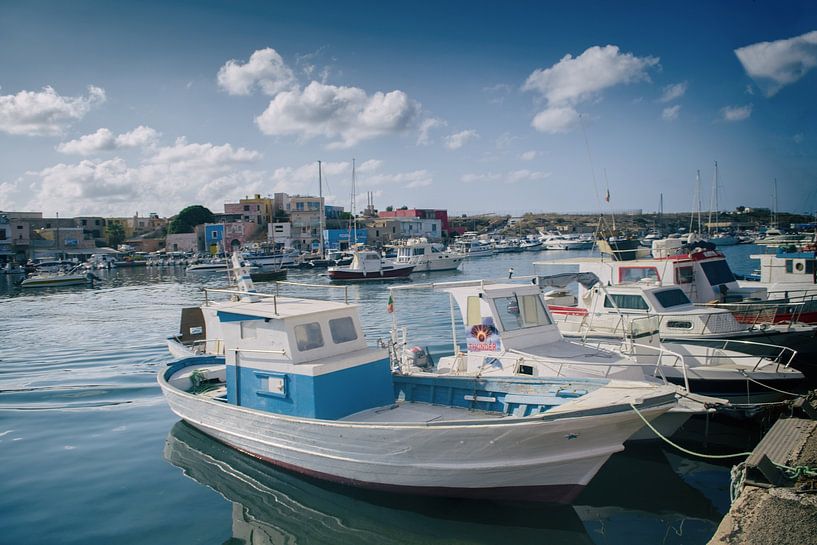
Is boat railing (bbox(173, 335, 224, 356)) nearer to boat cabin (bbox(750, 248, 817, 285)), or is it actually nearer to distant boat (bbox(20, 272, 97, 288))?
boat cabin (bbox(750, 248, 817, 285))

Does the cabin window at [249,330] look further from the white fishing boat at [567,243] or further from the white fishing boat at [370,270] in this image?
the white fishing boat at [567,243]

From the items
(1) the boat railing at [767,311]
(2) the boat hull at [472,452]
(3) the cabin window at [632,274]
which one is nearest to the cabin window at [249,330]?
(2) the boat hull at [472,452]

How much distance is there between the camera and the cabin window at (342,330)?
438 inches

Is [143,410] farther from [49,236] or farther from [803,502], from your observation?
[49,236]

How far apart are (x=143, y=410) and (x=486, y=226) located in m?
135

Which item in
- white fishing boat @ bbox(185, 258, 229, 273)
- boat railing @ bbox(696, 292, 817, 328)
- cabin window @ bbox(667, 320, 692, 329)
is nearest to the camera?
cabin window @ bbox(667, 320, 692, 329)

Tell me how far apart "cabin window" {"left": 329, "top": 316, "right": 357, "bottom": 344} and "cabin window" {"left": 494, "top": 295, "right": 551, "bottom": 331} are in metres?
3.50

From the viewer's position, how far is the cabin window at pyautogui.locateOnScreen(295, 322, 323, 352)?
10.6 meters

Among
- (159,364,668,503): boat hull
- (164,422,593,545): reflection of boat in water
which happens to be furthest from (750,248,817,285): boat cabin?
(164,422,593,545): reflection of boat in water

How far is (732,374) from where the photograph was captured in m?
12.5

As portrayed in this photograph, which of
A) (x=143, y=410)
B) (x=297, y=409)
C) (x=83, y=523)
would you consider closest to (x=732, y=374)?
(x=297, y=409)

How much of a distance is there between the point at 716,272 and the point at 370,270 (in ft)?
130

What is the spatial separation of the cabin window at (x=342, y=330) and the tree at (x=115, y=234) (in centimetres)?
10643

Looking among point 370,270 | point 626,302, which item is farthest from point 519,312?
point 370,270
